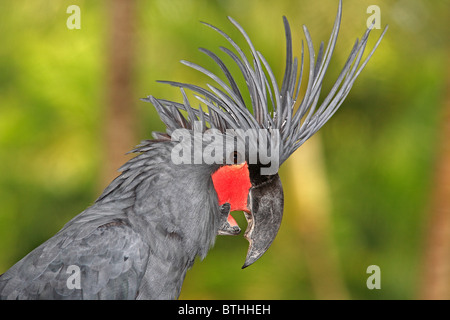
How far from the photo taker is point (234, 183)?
3195mm

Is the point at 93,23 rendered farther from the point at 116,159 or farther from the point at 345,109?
the point at 345,109

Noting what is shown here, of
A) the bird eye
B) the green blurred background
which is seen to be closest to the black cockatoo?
the bird eye

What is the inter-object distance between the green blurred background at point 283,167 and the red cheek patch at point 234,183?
5.32 metres

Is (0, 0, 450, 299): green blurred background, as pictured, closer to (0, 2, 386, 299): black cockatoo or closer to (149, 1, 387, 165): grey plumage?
(149, 1, 387, 165): grey plumage

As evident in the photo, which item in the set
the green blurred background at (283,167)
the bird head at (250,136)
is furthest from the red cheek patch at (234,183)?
the green blurred background at (283,167)

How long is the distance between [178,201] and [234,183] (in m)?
0.36

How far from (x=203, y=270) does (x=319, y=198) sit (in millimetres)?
2485

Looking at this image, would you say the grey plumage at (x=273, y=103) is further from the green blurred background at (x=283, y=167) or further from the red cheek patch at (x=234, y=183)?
the green blurred background at (x=283, y=167)

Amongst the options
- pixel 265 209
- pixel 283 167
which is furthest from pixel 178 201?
pixel 283 167

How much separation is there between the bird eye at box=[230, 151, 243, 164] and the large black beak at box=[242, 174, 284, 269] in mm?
185

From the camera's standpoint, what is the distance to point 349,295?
9.39 meters

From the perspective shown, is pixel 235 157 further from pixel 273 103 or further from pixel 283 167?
pixel 283 167

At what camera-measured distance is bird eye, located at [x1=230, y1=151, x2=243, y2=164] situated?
315 cm

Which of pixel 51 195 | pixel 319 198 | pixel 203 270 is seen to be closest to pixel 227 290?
pixel 203 270
